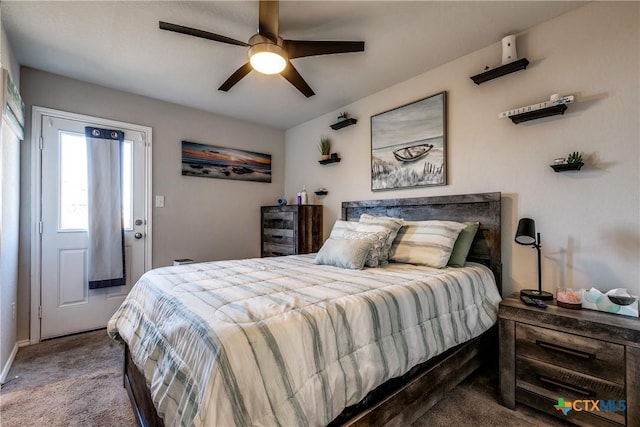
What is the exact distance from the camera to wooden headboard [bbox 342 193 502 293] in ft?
7.39

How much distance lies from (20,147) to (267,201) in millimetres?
2661

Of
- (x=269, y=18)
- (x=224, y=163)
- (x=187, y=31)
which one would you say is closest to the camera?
(x=269, y=18)

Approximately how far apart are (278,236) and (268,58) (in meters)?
2.49

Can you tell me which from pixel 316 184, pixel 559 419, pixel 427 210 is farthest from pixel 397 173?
pixel 559 419

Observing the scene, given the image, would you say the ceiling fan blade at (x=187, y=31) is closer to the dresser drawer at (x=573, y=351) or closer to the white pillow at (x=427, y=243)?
the white pillow at (x=427, y=243)

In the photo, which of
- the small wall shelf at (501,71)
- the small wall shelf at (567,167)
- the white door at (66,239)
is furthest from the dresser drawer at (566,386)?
the white door at (66,239)

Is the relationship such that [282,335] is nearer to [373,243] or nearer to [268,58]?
[373,243]

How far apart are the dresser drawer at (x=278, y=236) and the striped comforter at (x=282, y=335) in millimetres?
1803

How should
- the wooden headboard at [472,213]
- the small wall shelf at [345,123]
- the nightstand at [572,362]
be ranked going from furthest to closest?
the small wall shelf at [345,123] → the wooden headboard at [472,213] → the nightstand at [572,362]

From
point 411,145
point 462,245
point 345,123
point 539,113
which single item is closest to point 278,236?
point 345,123

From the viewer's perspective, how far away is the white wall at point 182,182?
107 inches

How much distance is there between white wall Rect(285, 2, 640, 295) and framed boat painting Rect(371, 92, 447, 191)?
0.10m

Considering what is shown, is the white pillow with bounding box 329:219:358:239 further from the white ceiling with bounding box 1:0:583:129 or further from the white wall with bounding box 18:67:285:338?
the white wall with bounding box 18:67:285:338

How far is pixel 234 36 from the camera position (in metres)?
2.21
